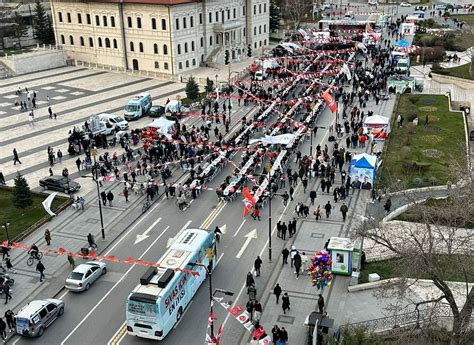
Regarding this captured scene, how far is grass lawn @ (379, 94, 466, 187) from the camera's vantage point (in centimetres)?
3703

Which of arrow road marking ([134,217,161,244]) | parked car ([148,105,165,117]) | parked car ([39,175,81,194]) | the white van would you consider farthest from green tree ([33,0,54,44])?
arrow road marking ([134,217,161,244])

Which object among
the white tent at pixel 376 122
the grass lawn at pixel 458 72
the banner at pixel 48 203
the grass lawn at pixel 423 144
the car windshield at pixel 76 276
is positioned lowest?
the grass lawn at pixel 458 72

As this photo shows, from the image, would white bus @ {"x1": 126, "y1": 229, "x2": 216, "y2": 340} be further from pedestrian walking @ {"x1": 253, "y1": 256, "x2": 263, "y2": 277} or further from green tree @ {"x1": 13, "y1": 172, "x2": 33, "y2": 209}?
green tree @ {"x1": 13, "y1": 172, "x2": 33, "y2": 209}

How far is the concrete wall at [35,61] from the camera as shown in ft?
229

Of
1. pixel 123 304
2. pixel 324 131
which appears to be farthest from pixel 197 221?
pixel 324 131

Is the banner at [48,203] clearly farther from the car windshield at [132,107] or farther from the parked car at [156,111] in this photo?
the parked car at [156,111]

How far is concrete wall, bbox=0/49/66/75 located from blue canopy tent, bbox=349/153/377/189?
4972 centimetres

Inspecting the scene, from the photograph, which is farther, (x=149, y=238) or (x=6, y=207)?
(x=6, y=207)

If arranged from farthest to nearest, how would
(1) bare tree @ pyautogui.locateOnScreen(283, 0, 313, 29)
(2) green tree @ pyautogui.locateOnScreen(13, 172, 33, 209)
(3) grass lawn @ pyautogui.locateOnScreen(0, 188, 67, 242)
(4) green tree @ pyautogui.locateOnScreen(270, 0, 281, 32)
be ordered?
(1) bare tree @ pyautogui.locateOnScreen(283, 0, 313, 29), (4) green tree @ pyautogui.locateOnScreen(270, 0, 281, 32), (2) green tree @ pyautogui.locateOnScreen(13, 172, 33, 209), (3) grass lawn @ pyautogui.locateOnScreen(0, 188, 67, 242)

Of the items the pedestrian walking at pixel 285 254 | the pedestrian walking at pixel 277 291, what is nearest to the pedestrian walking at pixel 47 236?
the pedestrian walking at pixel 285 254

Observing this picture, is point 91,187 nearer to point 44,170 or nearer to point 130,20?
point 44,170

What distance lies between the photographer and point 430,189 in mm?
35031

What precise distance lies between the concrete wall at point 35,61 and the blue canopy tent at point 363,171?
49.7 meters

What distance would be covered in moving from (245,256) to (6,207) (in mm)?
15992
